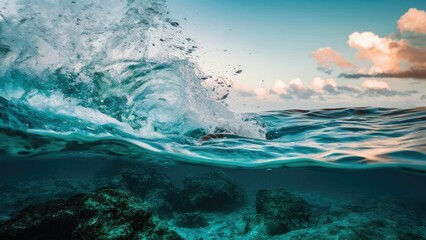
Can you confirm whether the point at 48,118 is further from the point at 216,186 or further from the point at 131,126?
the point at 216,186

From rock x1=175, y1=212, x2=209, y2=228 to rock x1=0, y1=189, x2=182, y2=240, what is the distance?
7.45 metres

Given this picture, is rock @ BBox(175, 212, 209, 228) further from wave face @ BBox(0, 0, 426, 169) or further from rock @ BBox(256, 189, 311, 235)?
wave face @ BBox(0, 0, 426, 169)

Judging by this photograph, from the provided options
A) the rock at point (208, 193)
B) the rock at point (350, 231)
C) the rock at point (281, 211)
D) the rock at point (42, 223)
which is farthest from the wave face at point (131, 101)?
the rock at point (208, 193)

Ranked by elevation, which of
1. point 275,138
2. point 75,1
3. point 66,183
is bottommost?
point 66,183

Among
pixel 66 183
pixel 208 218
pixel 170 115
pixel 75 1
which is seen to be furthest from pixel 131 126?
pixel 66 183

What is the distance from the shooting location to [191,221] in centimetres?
1362

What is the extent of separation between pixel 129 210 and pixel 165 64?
249 inches

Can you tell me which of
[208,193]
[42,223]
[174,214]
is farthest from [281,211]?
[42,223]

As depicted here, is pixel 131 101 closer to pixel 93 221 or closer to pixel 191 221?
pixel 93 221

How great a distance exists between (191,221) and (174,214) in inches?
95.5

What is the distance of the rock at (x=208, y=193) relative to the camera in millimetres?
15664

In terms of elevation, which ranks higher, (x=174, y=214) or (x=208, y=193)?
(x=208, y=193)

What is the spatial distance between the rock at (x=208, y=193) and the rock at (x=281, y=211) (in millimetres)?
4292

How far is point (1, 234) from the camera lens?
5.73 meters
